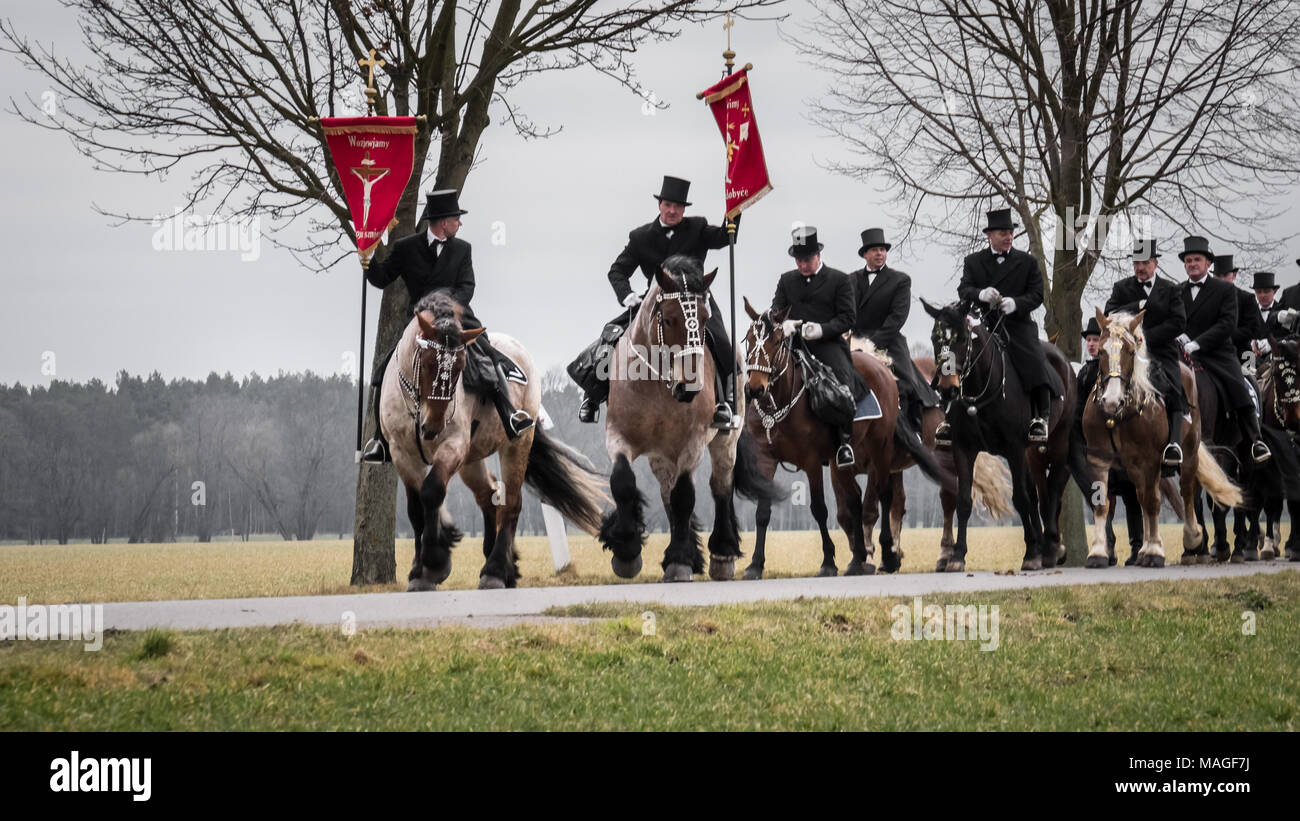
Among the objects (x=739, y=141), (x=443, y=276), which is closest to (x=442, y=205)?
(x=443, y=276)

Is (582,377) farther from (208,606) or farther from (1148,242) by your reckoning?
(1148,242)

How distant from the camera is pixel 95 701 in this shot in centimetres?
629

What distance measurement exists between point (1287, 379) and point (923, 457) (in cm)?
496

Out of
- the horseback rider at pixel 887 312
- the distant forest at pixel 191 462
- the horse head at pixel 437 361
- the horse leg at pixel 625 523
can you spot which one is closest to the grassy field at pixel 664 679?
the horse head at pixel 437 361

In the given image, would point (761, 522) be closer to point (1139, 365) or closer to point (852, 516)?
point (852, 516)

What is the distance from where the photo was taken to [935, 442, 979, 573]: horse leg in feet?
50.0

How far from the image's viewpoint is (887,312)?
17891 millimetres

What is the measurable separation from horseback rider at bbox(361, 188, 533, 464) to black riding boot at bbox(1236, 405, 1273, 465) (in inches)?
395

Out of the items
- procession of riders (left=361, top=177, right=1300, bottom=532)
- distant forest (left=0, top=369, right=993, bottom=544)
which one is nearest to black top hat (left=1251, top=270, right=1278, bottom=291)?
procession of riders (left=361, top=177, right=1300, bottom=532)

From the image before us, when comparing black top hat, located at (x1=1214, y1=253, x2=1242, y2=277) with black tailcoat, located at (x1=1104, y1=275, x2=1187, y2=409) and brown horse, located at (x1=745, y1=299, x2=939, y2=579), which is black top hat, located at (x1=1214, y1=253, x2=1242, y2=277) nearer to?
black tailcoat, located at (x1=1104, y1=275, x2=1187, y2=409)

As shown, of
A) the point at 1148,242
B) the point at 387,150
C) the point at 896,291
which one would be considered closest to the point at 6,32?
the point at 387,150

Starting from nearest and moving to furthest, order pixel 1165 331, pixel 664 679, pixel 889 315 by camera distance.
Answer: pixel 664 679 → pixel 1165 331 → pixel 889 315

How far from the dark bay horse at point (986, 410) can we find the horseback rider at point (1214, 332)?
242 centimetres

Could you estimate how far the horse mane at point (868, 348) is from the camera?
1741cm
